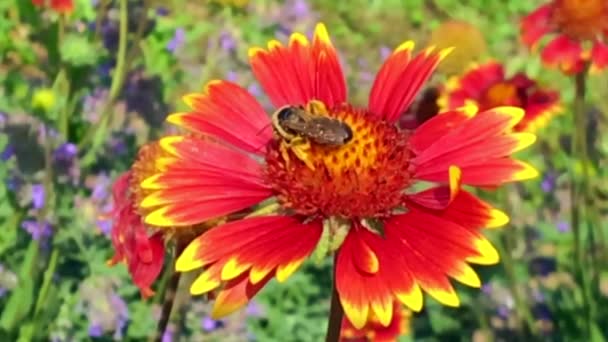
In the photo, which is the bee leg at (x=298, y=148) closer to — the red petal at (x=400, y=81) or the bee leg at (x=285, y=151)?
the bee leg at (x=285, y=151)

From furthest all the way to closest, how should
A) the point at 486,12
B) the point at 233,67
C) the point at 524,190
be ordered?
1. the point at 486,12
2. the point at 233,67
3. the point at 524,190

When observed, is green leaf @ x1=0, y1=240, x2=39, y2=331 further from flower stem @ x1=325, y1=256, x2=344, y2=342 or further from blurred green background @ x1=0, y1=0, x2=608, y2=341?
flower stem @ x1=325, y1=256, x2=344, y2=342

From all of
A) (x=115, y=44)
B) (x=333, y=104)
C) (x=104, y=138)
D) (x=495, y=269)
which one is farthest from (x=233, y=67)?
(x=333, y=104)

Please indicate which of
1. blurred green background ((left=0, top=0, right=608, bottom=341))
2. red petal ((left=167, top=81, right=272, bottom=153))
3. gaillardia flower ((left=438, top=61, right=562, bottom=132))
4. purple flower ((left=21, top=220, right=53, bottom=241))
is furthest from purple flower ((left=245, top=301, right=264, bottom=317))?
red petal ((left=167, top=81, right=272, bottom=153))

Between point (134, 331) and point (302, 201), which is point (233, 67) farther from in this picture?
point (302, 201)

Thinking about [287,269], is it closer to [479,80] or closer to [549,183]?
[479,80]

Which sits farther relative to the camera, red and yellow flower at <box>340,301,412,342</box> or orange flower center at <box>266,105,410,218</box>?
red and yellow flower at <box>340,301,412,342</box>
